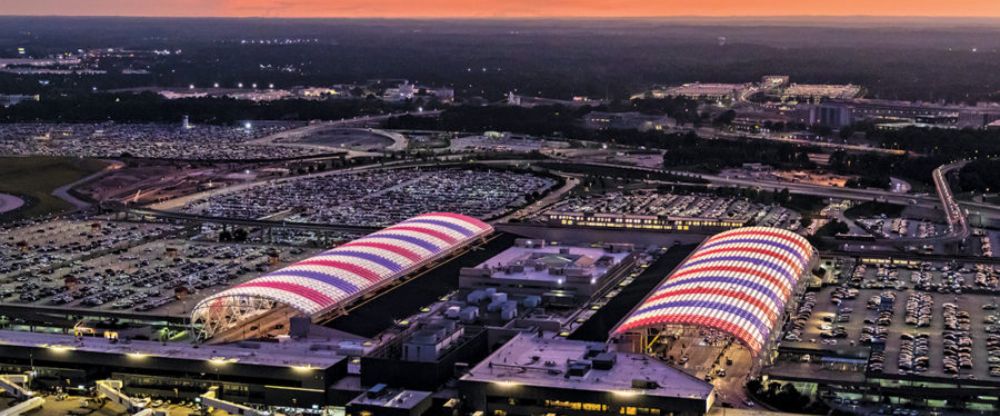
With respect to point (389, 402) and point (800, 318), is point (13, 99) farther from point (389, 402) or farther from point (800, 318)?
point (389, 402)

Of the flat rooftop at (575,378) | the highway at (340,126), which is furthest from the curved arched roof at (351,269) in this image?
the highway at (340,126)

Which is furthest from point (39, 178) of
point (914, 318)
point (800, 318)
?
point (914, 318)

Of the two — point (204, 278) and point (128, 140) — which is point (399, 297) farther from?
point (128, 140)

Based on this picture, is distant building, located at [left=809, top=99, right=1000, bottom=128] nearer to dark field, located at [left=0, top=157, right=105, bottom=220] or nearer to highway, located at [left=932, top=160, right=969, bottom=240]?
highway, located at [left=932, top=160, right=969, bottom=240]

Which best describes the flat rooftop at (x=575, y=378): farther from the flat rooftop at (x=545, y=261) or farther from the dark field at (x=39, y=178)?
the dark field at (x=39, y=178)

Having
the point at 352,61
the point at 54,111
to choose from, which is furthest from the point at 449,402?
the point at 352,61

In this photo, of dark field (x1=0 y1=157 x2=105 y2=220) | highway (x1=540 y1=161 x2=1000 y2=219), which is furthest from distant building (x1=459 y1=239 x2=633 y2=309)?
dark field (x1=0 y1=157 x2=105 y2=220)
